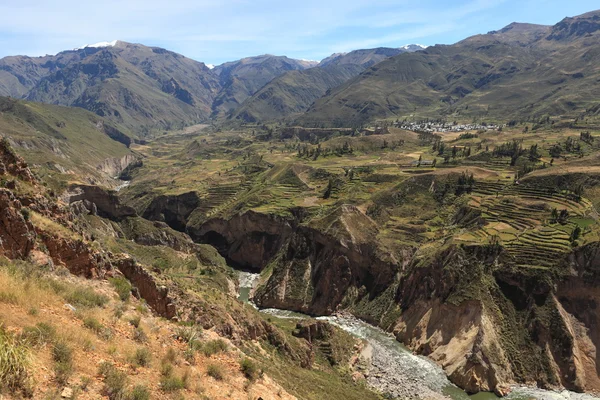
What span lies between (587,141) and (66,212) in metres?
182

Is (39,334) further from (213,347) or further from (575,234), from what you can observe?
(575,234)

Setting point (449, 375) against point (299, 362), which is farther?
point (449, 375)

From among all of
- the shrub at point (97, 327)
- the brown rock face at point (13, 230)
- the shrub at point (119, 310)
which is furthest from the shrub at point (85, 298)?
the brown rock face at point (13, 230)

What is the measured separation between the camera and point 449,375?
62219 mm

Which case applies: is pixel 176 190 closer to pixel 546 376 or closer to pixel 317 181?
pixel 317 181

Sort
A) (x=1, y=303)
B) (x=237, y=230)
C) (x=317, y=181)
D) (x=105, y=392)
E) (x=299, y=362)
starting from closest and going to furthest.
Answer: (x=105, y=392), (x=1, y=303), (x=299, y=362), (x=237, y=230), (x=317, y=181)

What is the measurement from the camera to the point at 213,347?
22500mm

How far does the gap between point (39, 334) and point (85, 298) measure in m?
6.64

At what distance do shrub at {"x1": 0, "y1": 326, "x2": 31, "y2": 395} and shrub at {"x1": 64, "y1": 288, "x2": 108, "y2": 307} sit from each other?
7872 millimetres

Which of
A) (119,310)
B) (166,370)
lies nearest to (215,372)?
(166,370)

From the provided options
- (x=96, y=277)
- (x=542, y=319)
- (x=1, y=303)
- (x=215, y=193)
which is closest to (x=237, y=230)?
(x=215, y=193)

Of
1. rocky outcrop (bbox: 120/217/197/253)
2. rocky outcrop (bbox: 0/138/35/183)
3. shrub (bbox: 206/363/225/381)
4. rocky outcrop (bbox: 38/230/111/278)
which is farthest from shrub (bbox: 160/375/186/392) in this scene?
rocky outcrop (bbox: 120/217/197/253)

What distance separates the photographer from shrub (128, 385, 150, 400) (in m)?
14.8

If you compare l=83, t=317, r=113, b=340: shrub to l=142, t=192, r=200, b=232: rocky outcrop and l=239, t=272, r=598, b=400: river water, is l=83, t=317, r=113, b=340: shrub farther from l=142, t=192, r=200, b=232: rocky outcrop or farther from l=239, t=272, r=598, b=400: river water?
l=142, t=192, r=200, b=232: rocky outcrop
